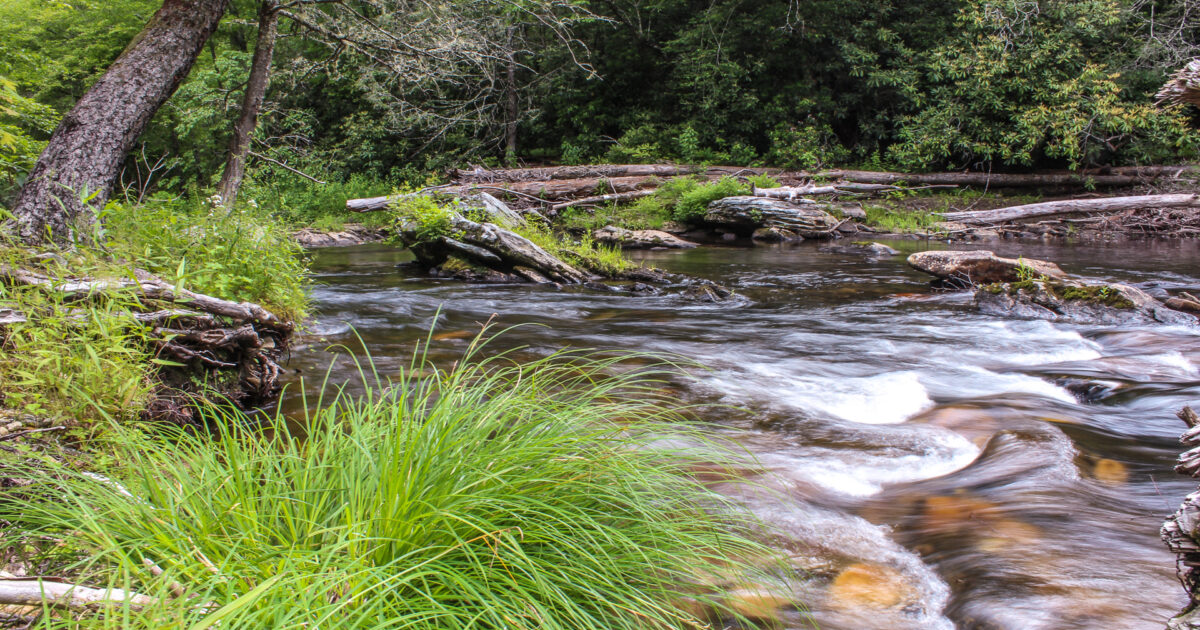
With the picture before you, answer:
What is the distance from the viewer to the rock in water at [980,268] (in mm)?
8758

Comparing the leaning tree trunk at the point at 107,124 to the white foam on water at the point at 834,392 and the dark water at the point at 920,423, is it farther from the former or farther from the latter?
the white foam on water at the point at 834,392

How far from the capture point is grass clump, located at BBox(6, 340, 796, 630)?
5.17ft

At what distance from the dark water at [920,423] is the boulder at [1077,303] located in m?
0.37

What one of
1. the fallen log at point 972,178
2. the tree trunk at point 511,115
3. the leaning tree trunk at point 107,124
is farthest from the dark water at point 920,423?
the tree trunk at point 511,115

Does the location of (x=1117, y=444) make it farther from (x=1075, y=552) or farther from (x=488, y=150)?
(x=488, y=150)

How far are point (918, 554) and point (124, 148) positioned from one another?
6.06 m

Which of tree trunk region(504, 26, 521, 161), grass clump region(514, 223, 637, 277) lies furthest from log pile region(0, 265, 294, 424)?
tree trunk region(504, 26, 521, 161)

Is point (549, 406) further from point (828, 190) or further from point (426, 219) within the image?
point (828, 190)

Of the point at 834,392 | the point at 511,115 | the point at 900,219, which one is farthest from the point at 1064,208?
the point at 511,115

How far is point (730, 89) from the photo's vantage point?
24.9 meters

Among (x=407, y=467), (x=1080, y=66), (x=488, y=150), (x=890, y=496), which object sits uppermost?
(x=1080, y=66)

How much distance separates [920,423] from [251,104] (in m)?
7.74

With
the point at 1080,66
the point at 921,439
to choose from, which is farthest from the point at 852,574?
the point at 1080,66

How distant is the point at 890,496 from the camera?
3.49m
